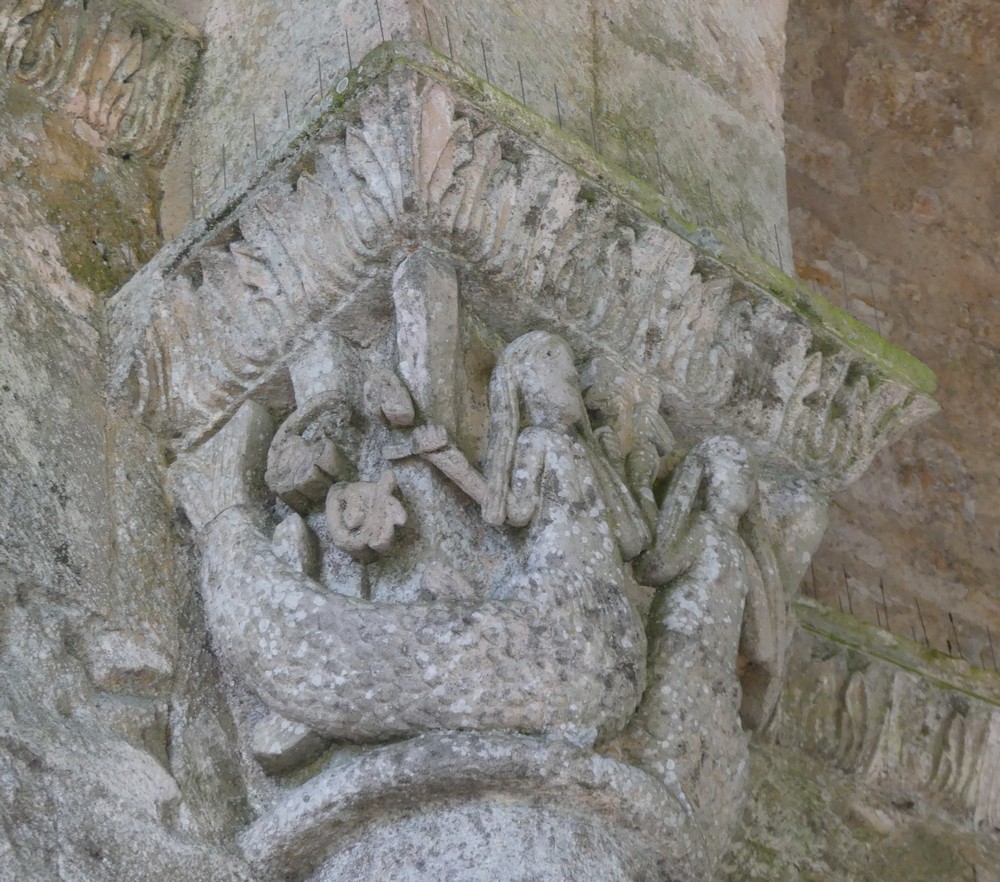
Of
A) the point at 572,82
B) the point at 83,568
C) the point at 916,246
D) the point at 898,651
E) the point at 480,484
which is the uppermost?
the point at 916,246

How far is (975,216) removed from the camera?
5.10m

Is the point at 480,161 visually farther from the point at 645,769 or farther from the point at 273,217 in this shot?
the point at 645,769

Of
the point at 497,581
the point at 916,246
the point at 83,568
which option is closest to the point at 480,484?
the point at 497,581

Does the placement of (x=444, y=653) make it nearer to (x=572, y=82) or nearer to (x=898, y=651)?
(x=572, y=82)

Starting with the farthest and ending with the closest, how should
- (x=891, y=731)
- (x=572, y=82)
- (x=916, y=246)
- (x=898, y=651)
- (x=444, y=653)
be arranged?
(x=916, y=246)
(x=898, y=651)
(x=891, y=731)
(x=572, y=82)
(x=444, y=653)

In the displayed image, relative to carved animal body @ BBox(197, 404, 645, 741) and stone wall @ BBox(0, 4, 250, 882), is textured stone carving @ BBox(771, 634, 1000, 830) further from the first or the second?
stone wall @ BBox(0, 4, 250, 882)

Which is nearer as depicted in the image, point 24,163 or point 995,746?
point 24,163

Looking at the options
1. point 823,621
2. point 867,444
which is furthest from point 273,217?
point 823,621

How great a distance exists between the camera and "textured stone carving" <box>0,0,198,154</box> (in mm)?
3406

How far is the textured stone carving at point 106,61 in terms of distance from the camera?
341 centimetres

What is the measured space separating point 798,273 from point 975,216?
0.70 metres

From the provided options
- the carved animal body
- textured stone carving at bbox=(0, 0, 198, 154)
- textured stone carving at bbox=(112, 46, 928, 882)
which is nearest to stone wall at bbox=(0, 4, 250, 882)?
textured stone carving at bbox=(0, 0, 198, 154)

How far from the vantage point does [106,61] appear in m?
3.51

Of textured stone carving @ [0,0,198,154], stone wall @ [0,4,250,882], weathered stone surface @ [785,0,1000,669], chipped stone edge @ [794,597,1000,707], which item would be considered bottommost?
stone wall @ [0,4,250,882]
